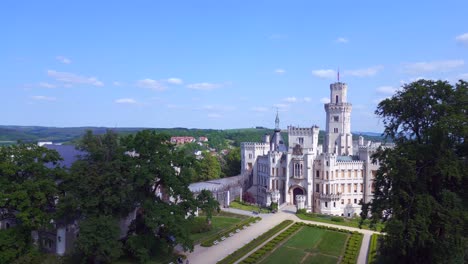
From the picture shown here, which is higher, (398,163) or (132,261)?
(398,163)

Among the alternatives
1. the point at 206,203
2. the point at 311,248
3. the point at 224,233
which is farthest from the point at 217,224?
the point at 206,203

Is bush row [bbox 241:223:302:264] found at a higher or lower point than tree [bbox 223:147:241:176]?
lower

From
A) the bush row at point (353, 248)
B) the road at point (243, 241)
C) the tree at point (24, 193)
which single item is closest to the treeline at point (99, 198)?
the tree at point (24, 193)

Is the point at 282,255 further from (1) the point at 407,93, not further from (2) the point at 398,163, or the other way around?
(1) the point at 407,93

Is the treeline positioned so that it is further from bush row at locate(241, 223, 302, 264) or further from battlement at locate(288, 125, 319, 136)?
battlement at locate(288, 125, 319, 136)

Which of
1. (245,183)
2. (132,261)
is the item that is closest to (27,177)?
(132,261)

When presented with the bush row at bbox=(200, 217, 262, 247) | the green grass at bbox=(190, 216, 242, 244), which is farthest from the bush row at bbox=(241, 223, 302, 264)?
the green grass at bbox=(190, 216, 242, 244)
